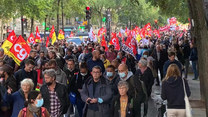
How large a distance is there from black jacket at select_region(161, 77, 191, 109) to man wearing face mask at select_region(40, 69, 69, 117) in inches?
69.0

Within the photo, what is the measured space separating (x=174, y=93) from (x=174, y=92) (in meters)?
0.02

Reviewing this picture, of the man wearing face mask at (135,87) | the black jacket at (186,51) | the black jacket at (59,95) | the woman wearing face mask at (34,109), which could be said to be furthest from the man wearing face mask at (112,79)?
the black jacket at (186,51)

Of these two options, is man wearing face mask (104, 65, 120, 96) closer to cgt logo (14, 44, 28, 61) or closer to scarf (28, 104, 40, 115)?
scarf (28, 104, 40, 115)

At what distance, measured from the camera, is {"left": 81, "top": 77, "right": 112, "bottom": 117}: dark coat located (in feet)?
25.7

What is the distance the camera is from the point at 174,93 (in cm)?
784

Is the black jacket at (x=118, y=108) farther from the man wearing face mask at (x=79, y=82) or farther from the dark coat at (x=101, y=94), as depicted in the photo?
the man wearing face mask at (x=79, y=82)

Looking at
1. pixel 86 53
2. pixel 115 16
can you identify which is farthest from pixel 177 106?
pixel 115 16

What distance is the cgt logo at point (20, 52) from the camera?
512 inches

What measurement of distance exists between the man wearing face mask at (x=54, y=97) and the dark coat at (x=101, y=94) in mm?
595

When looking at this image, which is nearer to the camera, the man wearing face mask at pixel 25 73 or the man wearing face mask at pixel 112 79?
the man wearing face mask at pixel 112 79

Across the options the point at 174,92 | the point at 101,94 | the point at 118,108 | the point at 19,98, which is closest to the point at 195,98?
the point at 174,92

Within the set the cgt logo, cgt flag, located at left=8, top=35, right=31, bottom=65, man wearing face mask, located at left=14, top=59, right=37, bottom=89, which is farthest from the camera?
the cgt logo

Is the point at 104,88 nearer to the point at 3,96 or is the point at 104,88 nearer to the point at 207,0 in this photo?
the point at 3,96

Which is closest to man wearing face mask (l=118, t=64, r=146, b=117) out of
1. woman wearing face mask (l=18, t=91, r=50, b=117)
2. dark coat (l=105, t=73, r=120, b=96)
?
dark coat (l=105, t=73, r=120, b=96)
